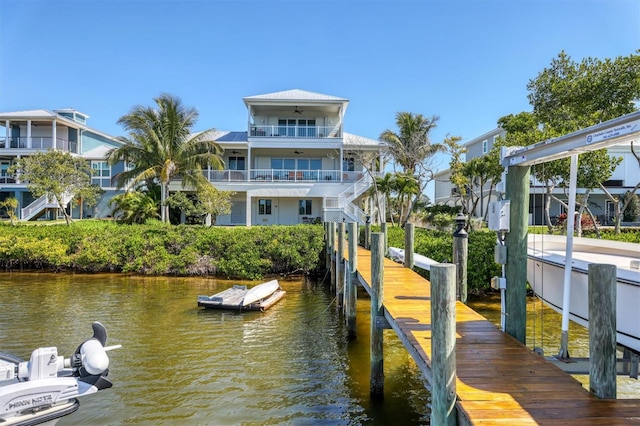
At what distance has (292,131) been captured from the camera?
97.7 ft

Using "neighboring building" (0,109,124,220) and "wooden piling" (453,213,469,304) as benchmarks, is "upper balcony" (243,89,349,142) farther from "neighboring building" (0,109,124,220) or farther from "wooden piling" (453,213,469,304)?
"wooden piling" (453,213,469,304)

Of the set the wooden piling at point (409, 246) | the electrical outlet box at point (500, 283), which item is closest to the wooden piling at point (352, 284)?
the wooden piling at point (409, 246)

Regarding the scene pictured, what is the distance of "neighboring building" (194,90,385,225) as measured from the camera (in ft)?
91.3

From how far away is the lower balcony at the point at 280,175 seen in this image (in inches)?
1111

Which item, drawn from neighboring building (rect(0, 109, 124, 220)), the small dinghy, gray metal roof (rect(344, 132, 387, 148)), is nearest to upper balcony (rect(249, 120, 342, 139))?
gray metal roof (rect(344, 132, 387, 148))

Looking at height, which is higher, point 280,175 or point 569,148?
point 280,175

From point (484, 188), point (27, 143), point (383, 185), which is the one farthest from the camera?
point (484, 188)

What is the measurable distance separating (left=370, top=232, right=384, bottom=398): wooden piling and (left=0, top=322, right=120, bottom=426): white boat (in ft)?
14.2

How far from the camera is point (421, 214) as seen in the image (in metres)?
33.3

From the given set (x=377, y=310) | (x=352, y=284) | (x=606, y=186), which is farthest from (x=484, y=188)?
(x=377, y=310)

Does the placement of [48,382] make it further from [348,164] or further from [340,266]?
[348,164]

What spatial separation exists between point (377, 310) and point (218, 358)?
14.1 ft

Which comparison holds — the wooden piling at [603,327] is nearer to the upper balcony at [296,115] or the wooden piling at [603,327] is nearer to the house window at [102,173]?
the upper balcony at [296,115]

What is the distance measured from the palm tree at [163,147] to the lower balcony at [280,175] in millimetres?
Answer: 1951
